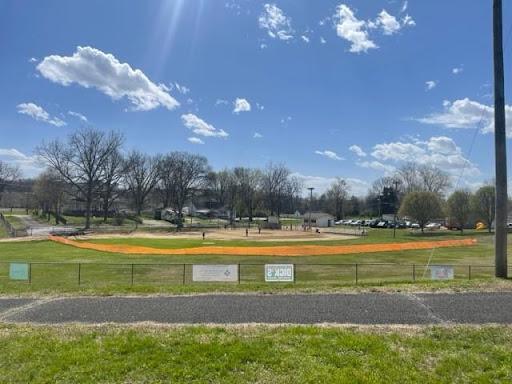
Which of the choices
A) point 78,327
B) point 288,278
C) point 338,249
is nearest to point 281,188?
point 338,249

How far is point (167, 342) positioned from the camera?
27.1 feet

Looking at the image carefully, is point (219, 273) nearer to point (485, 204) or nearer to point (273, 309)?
point (273, 309)

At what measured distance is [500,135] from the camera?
55.7ft

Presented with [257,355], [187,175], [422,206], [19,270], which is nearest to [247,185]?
[187,175]

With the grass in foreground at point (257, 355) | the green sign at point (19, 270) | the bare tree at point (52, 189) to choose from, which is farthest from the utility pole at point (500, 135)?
the bare tree at point (52, 189)

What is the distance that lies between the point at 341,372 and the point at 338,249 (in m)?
43.8

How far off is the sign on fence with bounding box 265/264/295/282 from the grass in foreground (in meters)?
11.5

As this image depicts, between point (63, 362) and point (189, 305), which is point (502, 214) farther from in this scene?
point (63, 362)

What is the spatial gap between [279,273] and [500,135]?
10.8m

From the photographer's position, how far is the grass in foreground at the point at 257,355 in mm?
6711

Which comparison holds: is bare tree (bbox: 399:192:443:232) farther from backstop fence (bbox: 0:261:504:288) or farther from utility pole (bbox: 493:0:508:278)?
utility pole (bbox: 493:0:508:278)

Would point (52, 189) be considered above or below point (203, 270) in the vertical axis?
above

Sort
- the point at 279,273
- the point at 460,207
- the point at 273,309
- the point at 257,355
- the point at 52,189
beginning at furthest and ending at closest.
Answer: the point at 52,189 → the point at 460,207 → the point at 279,273 → the point at 273,309 → the point at 257,355

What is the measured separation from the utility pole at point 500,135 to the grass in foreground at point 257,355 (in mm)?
8924
